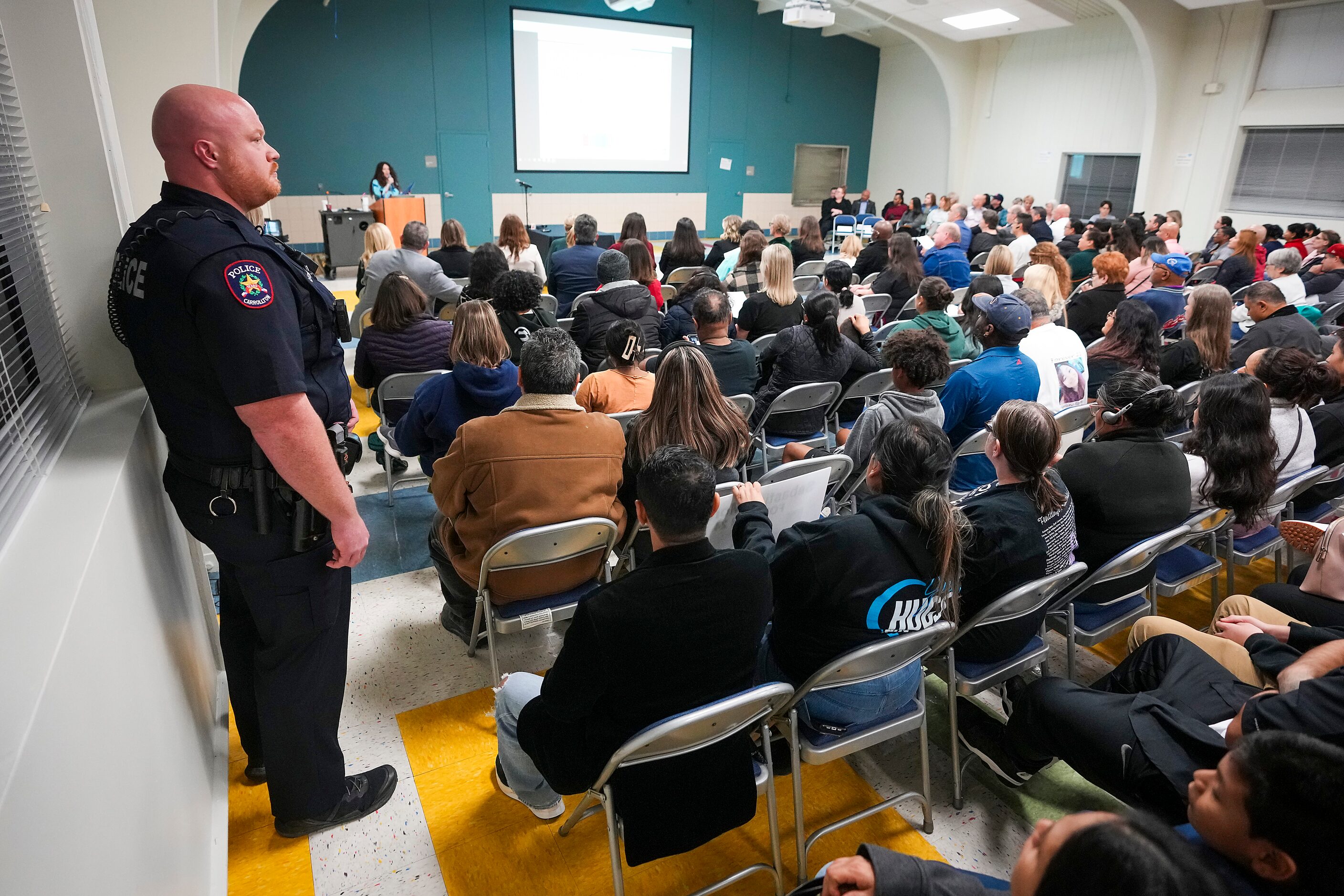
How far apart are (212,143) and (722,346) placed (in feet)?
8.09

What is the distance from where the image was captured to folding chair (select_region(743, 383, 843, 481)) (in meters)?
3.64

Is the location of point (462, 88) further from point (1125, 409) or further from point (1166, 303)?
point (1125, 409)

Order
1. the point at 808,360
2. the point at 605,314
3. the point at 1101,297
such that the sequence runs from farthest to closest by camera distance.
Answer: the point at 1101,297
the point at 605,314
the point at 808,360

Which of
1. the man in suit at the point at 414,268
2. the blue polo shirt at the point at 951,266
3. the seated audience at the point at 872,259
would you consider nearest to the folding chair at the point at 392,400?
the man in suit at the point at 414,268

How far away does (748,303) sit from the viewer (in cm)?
483

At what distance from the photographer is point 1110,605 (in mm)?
2539

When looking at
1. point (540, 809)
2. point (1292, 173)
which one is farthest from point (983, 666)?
point (1292, 173)

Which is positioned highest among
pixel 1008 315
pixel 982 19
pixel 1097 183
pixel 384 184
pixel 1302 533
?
pixel 982 19

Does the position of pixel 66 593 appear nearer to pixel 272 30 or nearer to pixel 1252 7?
pixel 272 30

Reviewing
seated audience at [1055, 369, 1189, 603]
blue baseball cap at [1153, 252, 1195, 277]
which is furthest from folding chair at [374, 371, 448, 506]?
blue baseball cap at [1153, 252, 1195, 277]

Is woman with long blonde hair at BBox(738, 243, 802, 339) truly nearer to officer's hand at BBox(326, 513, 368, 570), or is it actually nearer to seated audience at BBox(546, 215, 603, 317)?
seated audience at BBox(546, 215, 603, 317)

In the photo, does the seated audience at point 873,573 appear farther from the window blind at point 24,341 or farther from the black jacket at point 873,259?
the black jacket at point 873,259

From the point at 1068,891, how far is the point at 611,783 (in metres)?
1.05

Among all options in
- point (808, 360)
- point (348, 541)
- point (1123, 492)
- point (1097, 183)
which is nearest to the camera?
point (348, 541)
